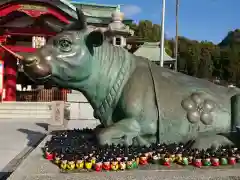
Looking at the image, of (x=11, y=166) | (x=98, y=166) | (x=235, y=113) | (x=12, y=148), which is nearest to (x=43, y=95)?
(x=12, y=148)

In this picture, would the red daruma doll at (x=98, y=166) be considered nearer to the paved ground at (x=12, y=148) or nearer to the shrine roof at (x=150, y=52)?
the paved ground at (x=12, y=148)

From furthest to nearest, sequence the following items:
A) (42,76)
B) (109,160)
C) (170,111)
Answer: (170,111) < (42,76) < (109,160)

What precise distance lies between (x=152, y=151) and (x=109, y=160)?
19.6 inches

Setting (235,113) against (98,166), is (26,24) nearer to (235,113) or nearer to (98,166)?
(235,113)

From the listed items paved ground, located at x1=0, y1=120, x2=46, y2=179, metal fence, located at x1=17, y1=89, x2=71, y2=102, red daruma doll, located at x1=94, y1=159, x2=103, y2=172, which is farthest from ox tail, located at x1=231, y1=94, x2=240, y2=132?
metal fence, located at x1=17, y1=89, x2=71, y2=102

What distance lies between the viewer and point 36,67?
2.97 m

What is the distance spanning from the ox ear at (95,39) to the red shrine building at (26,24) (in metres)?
10.5

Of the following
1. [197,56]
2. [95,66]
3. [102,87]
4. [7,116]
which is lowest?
[7,116]

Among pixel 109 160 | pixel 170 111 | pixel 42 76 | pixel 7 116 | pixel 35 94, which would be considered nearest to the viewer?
pixel 109 160

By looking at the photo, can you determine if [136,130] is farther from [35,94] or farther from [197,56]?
[197,56]

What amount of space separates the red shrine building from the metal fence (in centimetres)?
194

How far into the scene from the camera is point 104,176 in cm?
255

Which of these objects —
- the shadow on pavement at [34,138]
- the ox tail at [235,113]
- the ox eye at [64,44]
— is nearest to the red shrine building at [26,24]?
the shadow on pavement at [34,138]

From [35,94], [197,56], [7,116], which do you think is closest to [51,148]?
[7,116]
